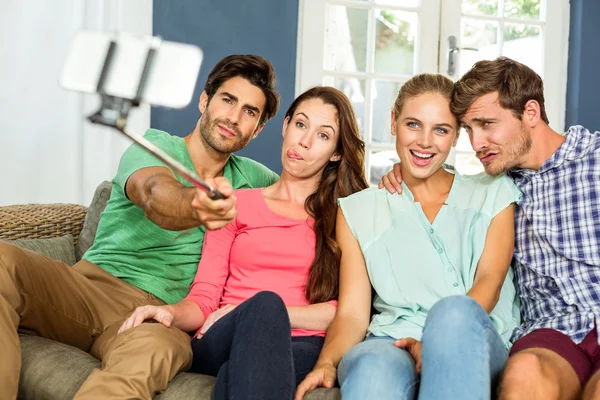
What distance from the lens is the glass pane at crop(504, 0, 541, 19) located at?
4.42 m

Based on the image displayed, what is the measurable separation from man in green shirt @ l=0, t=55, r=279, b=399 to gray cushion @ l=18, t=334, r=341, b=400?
1.4 inches

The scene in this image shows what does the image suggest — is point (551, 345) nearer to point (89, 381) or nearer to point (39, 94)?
point (89, 381)

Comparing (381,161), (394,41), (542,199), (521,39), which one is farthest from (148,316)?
(521,39)

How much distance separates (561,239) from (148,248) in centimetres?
108

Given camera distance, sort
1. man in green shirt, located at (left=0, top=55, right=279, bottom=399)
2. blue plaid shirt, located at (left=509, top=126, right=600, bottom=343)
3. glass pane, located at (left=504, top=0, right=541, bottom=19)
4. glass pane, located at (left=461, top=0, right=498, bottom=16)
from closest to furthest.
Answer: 1. man in green shirt, located at (left=0, top=55, right=279, bottom=399)
2. blue plaid shirt, located at (left=509, top=126, right=600, bottom=343)
3. glass pane, located at (left=461, top=0, right=498, bottom=16)
4. glass pane, located at (left=504, top=0, right=541, bottom=19)

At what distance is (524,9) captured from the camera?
14.5 feet

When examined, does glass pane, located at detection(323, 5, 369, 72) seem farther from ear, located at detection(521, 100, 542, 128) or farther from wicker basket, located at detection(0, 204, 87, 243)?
ear, located at detection(521, 100, 542, 128)

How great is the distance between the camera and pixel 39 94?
348cm

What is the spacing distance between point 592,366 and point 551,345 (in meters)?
0.11

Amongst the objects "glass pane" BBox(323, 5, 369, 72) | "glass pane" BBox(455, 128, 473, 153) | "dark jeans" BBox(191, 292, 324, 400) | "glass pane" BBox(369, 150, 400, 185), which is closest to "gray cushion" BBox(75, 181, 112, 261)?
"dark jeans" BBox(191, 292, 324, 400)

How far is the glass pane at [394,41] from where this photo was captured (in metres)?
4.23

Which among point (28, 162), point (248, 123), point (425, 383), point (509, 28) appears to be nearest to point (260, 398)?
point (425, 383)

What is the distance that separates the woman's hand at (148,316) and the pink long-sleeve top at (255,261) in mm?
135

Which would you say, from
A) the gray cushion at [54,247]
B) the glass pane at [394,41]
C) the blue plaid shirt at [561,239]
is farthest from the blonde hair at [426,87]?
the glass pane at [394,41]
